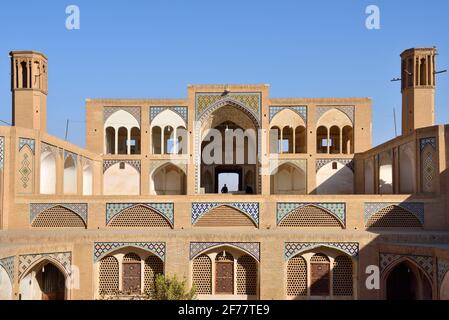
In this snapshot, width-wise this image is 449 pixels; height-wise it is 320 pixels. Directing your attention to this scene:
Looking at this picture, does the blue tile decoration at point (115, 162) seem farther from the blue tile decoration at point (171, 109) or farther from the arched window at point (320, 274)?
the arched window at point (320, 274)

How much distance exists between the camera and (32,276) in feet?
37.4

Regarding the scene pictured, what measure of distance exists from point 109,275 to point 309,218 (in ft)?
17.5

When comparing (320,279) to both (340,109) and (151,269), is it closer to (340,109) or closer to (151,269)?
(151,269)

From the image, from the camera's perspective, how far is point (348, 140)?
22000mm

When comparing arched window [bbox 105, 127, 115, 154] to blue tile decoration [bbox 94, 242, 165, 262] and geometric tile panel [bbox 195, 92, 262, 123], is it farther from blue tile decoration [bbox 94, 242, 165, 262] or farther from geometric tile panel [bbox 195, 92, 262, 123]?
blue tile decoration [bbox 94, 242, 165, 262]

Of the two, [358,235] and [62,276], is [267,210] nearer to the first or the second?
[358,235]

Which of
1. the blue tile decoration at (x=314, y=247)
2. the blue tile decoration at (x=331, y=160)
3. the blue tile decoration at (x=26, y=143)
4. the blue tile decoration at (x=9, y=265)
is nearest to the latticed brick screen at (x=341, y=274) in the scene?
the blue tile decoration at (x=314, y=247)

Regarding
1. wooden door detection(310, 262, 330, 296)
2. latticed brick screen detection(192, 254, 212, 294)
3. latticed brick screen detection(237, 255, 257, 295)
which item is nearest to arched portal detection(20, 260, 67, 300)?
latticed brick screen detection(192, 254, 212, 294)

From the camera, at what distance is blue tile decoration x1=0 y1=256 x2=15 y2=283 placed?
9.29 meters

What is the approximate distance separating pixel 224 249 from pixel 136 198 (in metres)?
2.74

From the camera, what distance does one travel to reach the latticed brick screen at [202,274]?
12.1 m
